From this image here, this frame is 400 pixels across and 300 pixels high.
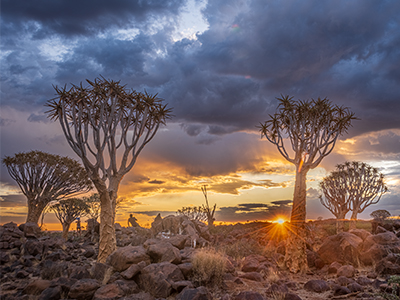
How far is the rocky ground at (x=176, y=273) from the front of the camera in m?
8.23

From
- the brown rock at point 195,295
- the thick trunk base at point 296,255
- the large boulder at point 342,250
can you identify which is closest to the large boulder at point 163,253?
the brown rock at point 195,295

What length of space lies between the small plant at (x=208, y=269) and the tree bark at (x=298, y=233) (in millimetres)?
4881

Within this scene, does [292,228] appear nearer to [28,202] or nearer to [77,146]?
[77,146]

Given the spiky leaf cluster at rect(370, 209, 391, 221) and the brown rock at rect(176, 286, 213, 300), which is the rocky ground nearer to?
the brown rock at rect(176, 286, 213, 300)

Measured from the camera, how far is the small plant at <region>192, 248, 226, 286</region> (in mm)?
9655

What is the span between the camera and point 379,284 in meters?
8.68

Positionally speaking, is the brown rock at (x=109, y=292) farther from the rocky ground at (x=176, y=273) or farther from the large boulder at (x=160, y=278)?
the large boulder at (x=160, y=278)

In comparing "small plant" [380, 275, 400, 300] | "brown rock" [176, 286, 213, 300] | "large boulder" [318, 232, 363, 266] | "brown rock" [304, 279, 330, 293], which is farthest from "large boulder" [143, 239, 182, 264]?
"large boulder" [318, 232, 363, 266]

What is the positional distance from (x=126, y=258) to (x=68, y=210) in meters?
18.3

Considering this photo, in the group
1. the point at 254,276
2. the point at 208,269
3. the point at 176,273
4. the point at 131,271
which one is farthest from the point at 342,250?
the point at 131,271

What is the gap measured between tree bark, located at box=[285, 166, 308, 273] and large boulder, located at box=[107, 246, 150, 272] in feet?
23.4

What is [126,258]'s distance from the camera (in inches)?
397

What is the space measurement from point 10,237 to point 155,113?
10661 mm

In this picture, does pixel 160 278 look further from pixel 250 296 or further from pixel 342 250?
pixel 342 250
